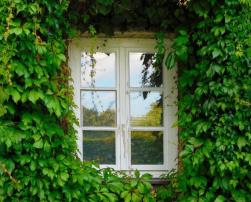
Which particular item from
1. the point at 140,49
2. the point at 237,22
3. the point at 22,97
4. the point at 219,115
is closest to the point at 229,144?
the point at 219,115

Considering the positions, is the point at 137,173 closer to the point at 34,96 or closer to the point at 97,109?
the point at 97,109

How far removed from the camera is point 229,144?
145 inches

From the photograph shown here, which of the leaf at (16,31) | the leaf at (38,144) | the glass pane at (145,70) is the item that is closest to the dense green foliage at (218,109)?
the glass pane at (145,70)

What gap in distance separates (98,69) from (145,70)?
0.41 metres

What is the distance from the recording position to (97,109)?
4.29 meters

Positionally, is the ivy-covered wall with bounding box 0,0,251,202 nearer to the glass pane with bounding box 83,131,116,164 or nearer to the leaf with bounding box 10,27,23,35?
the leaf with bounding box 10,27,23,35

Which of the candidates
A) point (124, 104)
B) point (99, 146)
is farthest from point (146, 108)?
point (99, 146)

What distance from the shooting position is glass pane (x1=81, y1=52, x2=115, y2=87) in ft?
14.0

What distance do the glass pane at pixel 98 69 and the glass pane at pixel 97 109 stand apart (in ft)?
0.29

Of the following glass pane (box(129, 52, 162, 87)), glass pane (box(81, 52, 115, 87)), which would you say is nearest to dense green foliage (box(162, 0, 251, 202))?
glass pane (box(129, 52, 162, 87))

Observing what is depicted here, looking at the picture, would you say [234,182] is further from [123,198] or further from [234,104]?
[123,198]

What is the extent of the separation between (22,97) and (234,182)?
1.68m

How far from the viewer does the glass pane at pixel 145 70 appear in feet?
14.2

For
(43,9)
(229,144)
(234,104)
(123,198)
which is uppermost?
(43,9)
